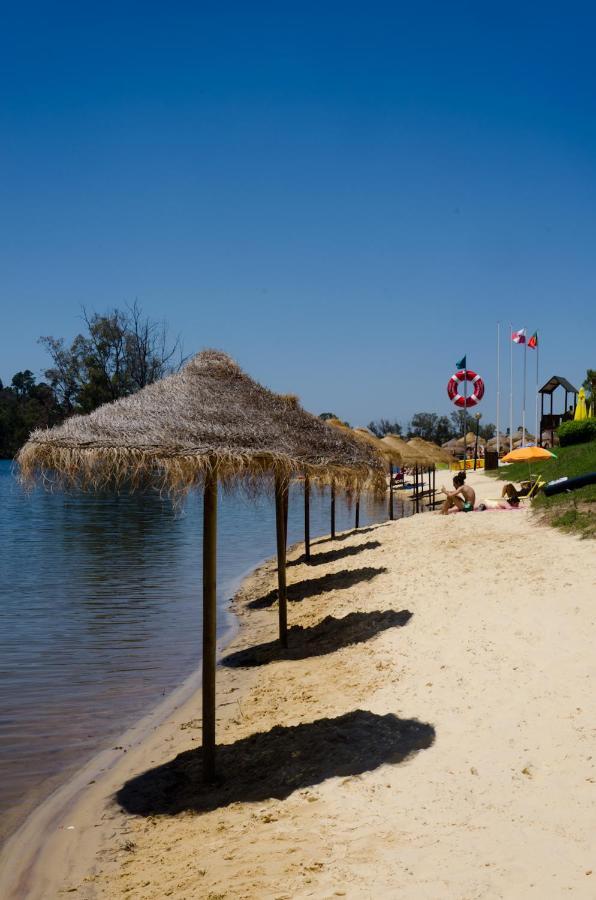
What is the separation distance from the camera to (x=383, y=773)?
5441 mm

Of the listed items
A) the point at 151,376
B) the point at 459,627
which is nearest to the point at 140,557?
the point at 459,627

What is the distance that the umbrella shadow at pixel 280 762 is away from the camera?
5.66 metres

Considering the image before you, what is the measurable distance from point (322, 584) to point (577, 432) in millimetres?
18497

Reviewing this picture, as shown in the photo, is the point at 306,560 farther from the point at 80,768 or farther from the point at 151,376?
the point at 151,376

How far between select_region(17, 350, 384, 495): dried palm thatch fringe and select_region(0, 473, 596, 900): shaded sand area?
2.08 metres

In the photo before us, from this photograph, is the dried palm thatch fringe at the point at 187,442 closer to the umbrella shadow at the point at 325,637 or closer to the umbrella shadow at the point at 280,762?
the umbrella shadow at the point at 280,762

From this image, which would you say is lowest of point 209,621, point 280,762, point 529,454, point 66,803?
point 66,803

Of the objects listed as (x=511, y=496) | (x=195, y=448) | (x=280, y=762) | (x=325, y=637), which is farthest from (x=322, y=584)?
(x=195, y=448)

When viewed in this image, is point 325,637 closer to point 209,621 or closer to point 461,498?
point 209,621

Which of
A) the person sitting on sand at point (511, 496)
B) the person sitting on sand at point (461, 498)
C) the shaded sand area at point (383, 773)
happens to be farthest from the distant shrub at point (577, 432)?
the shaded sand area at point (383, 773)

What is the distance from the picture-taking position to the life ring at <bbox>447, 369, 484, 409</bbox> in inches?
1286

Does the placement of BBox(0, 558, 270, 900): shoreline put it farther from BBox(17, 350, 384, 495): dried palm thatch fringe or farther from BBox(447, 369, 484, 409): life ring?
BBox(447, 369, 484, 409): life ring

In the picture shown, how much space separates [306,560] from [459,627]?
894cm

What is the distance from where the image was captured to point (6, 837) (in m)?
5.89
